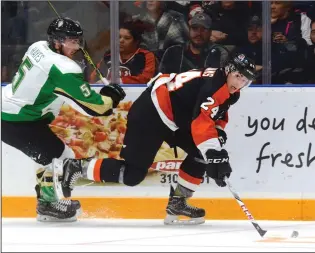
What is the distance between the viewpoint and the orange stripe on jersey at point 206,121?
513 cm

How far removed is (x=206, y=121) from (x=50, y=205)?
3.31ft

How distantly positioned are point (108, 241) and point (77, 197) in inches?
40.5

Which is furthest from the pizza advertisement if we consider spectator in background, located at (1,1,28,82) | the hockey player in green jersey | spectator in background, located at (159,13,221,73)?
spectator in background, located at (1,1,28,82)

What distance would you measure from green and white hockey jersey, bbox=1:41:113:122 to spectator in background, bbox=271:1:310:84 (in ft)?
3.80

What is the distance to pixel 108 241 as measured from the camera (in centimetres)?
480

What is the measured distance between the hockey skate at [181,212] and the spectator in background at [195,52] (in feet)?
2.88

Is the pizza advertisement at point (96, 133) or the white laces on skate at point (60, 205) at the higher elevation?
the pizza advertisement at point (96, 133)

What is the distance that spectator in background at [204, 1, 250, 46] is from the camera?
19.9 ft

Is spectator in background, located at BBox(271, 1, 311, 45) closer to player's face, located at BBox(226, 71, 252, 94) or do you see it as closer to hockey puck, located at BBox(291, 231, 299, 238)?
player's face, located at BBox(226, 71, 252, 94)

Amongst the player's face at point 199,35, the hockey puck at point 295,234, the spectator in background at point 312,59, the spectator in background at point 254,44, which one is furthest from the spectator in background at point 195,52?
the hockey puck at point 295,234

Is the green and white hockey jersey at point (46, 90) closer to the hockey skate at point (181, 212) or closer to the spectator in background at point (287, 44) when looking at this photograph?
the hockey skate at point (181, 212)

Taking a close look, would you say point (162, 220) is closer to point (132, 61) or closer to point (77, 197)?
point (77, 197)

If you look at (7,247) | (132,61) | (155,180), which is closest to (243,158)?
(155,180)

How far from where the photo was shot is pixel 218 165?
514 centimetres
